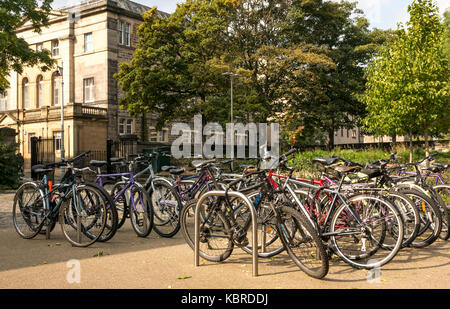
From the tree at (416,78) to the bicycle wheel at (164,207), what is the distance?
1486cm

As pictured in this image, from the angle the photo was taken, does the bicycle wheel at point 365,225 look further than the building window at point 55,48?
No

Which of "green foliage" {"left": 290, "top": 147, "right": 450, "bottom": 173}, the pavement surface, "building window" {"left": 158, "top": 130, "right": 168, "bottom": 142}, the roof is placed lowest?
the pavement surface

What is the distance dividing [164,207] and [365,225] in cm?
355

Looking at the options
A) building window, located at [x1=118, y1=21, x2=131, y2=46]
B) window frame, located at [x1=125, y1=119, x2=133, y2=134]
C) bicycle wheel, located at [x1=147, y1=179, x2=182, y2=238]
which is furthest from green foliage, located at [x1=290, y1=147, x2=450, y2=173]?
building window, located at [x1=118, y1=21, x2=131, y2=46]

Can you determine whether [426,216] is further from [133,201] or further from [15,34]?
[15,34]

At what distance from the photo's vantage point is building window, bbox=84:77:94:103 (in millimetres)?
44719

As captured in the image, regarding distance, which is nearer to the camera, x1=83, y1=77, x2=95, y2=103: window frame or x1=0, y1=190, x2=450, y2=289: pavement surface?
x1=0, y1=190, x2=450, y2=289: pavement surface

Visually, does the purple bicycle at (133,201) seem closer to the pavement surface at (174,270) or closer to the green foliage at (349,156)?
the pavement surface at (174,270)

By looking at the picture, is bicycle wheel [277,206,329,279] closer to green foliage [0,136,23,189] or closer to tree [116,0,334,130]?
green foliage [0,136,23,189]

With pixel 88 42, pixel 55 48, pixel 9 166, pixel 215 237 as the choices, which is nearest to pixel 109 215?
pixel 215 237

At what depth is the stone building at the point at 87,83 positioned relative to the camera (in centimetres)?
4022

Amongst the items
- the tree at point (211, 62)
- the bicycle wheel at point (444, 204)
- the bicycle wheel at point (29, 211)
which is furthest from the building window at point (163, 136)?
the bicycle wheel at point (444, 204)

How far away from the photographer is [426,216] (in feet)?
22.6

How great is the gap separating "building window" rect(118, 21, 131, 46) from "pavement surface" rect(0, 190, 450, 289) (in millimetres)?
39344
